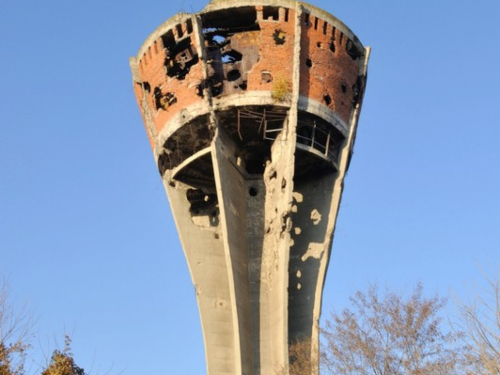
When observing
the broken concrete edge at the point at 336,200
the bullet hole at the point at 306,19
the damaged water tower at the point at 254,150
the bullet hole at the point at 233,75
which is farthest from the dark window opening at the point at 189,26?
the broken concrete edge at the point at 336,200

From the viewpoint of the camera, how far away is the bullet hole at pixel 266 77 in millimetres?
17188

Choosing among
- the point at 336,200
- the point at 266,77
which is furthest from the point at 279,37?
the point at 336,200

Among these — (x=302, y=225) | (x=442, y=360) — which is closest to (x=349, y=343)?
(x=442, y=360)

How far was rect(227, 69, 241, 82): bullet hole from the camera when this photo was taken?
17.4m

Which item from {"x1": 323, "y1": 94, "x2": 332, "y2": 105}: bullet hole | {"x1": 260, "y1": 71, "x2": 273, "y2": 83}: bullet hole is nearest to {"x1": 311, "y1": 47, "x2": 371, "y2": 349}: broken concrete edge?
{"x1": 323, "y1": 94, "x2": 332, "y2": 105}: bullet hole

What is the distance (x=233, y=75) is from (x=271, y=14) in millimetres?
1526

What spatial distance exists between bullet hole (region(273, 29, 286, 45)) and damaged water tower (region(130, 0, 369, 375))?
0.03m

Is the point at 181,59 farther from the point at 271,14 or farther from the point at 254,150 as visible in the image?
the point at 254,150

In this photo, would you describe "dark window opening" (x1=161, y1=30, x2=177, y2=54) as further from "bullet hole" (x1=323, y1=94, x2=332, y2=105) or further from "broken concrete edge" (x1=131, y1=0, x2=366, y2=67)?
"bullet hole" (x1=323, y1=94, x2=332, y2=105)

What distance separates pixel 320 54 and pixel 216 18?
2.26 meters

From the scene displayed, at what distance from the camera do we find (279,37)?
57.4 feet

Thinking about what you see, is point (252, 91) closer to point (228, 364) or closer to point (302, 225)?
point (302, 225)

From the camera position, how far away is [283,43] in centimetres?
1747

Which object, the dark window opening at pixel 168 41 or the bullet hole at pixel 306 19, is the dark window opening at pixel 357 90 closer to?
the bullet hole at pixel 306 19
